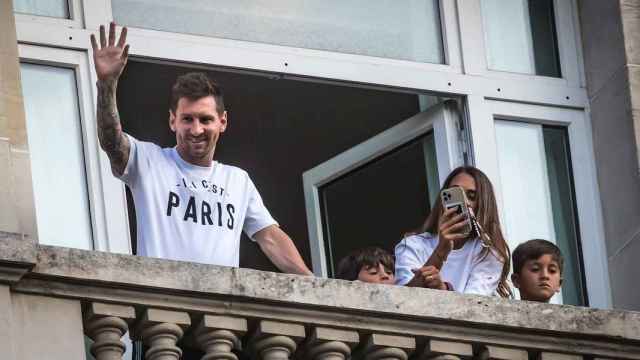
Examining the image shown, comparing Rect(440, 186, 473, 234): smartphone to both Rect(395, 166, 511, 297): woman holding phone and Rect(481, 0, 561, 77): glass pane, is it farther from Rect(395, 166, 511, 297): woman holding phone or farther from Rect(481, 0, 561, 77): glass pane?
Rect(481, 0, 561, 77): glass pane

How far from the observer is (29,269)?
1063 centimetres

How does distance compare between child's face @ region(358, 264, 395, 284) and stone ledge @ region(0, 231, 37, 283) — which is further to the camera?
child's face @ region(358, 264, 395, 284)

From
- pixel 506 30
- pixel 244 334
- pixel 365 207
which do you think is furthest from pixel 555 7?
pixel 244 334

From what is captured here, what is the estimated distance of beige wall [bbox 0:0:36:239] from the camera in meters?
11.3

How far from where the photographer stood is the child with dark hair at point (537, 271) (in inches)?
490

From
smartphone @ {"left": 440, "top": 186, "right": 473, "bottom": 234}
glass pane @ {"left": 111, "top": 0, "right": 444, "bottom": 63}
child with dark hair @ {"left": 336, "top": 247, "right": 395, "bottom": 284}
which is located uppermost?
glass pane @ {"left": 111, "top": 0, "right": 444, "bottom": 63}

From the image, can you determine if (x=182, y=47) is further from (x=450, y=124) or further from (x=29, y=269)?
(x=29, y=269)

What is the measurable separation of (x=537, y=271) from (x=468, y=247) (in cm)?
43

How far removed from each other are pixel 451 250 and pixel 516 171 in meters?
2.03

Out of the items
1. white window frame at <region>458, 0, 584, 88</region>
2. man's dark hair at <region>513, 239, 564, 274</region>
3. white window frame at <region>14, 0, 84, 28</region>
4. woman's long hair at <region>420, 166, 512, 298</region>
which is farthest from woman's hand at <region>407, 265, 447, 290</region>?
white window frame at <region>458, 0, 584, 88</region>

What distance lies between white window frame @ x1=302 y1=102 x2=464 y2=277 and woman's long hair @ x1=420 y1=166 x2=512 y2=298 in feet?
4.94

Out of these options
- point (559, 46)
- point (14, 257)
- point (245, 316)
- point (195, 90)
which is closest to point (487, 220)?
point (195, 90)

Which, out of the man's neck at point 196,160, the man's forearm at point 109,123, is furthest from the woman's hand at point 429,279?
the man's forearm at point 109,123

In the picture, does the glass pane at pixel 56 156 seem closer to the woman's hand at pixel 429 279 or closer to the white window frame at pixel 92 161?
the white window frame at pixel 92 161
